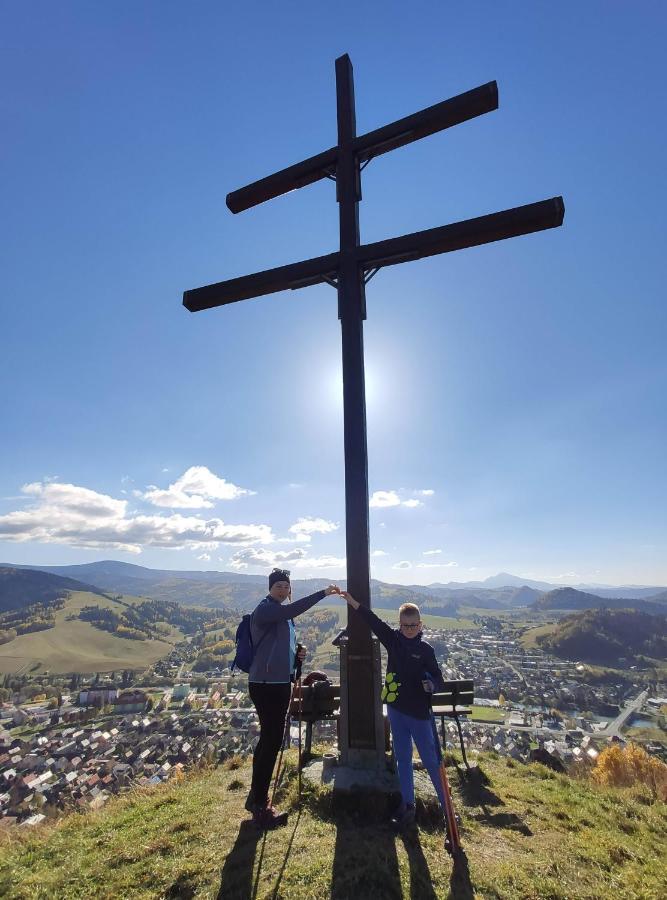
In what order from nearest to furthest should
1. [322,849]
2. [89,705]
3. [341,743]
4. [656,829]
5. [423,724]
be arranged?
1. [322,849]
2. [423,724]
3. [656,829]
4. [341,743]
5. [89,705]

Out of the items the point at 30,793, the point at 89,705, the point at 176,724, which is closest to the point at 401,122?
the point at 30,793

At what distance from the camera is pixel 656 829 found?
531 cm

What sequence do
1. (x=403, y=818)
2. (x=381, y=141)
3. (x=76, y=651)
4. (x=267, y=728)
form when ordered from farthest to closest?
(x=76, y=651) < (x=381, y=141) < (x=267, y=728) < (x=403, y=818)

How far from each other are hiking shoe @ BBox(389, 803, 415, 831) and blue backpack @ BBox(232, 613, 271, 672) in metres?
2.27

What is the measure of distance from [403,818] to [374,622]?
1974mm

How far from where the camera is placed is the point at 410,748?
15.4 ft

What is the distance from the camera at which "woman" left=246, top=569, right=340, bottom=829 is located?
446 cm

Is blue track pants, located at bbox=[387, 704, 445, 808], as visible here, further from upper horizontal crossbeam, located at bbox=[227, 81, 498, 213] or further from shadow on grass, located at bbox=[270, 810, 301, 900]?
upper horizontal crossbeam, located at bbox=[227, 81, 498, 213]

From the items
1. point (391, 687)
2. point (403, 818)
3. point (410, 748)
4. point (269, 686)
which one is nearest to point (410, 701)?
point (391, 687)

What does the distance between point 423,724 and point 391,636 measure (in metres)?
0.96

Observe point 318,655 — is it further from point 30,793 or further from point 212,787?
point 212,787

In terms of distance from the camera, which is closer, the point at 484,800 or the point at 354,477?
the point at 484,800

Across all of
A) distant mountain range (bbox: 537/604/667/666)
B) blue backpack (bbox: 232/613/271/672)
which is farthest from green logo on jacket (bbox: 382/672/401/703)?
distant mountain range (bbox: 537/604/667/666)

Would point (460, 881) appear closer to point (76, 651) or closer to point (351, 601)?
point (351, 601)
